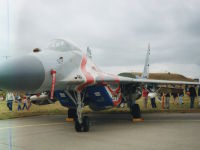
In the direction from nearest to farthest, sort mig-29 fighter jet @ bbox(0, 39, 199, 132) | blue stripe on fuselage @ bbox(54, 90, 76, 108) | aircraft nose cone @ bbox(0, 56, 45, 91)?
aircraft nose cone @ bbox(0, 56, 45, 91) → mig-29 fighter jet @ bbox(0, 39, 199, 132) → blue stripe on fuselage @ bbox(54, 90, 76, 108)

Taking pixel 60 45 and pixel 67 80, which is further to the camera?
pixel 60 45

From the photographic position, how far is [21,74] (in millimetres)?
6504

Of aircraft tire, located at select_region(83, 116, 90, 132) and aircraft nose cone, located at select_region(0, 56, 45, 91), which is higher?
aircraft nose cone, located at select_region(0, 56, 45, 91)

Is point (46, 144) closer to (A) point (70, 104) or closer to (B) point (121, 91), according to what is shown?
(A) point (70, 104)

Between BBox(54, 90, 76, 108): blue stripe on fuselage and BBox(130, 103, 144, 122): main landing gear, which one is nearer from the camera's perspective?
BBox(54, 90, 76, 108): blue stripe on fuselage

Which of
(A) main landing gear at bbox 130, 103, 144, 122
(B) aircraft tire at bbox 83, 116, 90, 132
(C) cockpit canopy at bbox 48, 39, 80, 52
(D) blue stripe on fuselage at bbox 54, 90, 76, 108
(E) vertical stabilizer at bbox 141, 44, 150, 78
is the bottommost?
(A) main landing gear at bbox 130, 103, 144, 122

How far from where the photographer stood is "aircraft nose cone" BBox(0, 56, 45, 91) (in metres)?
6.32

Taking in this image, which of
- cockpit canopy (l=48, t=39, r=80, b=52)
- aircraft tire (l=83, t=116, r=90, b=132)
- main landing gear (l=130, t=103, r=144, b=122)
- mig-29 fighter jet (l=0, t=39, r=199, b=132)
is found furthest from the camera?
main landing gear (l=130, t=103, r=144, b=122)

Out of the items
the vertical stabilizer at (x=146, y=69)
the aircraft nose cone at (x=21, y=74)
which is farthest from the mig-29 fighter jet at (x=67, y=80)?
the vertical stabilizer at (x=146, y=69)

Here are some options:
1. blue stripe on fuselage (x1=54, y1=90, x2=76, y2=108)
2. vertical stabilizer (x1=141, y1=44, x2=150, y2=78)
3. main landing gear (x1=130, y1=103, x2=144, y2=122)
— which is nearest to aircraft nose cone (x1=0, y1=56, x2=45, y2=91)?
blue stripe on fuselage (x1=54, y1=90, x2=76, y2=108)

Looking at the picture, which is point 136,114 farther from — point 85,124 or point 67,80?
point 67,80

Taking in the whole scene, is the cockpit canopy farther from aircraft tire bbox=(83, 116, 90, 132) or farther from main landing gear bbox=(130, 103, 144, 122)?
main landing gear bbox=(130, 103, 144, 122)

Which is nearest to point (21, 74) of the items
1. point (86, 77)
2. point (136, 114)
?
point (86, 77)

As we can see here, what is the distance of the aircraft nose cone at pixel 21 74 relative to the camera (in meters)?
6.32
